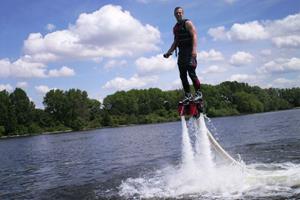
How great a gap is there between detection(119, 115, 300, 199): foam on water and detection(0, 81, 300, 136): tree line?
124m

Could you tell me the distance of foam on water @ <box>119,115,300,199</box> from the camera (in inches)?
555

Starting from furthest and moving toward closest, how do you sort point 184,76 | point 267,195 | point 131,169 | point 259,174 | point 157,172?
point 131,169 < point 157,172 < point 259,174 < point 184,76 < point 267,195

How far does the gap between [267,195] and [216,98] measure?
459 ft

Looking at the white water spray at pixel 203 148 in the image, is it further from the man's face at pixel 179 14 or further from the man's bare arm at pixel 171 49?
the man's face at pixel 179 14

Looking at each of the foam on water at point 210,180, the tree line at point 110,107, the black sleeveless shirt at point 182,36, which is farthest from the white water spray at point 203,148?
the tree line at point 110,107

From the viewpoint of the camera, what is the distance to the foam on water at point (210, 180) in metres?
14.1

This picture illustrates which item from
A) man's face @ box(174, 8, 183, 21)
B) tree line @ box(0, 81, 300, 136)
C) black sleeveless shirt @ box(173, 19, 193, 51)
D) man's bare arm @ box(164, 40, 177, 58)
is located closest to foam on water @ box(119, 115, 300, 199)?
man's bare arm @ box(164, 40, 177, 58)

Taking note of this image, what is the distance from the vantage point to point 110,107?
17162 centimetres

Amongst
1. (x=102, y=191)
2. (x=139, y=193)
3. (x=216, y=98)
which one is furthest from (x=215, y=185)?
(x=216, y=98)

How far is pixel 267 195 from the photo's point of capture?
13.4 metres

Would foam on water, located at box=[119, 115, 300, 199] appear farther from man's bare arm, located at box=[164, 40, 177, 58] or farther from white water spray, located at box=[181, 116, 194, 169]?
man's bare arm, located at box=[164, 40, 177, 58]

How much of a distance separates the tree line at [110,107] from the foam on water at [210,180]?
124 metres

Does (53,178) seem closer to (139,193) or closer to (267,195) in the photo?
(139,193)

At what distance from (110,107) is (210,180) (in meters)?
157
